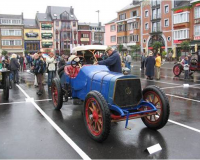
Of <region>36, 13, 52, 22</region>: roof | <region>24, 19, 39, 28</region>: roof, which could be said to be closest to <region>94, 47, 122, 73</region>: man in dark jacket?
<region>24, 19, 39, 28</region>: roof

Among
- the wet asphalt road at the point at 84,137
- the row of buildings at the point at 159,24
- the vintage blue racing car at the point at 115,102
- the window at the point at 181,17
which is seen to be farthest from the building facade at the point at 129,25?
the vintage blue racing car at the point at 115,102

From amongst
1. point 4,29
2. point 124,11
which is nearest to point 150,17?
point 124,11

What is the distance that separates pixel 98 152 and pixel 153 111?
1.52 metres

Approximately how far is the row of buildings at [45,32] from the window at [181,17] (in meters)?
22.9

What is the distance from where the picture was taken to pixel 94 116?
490cm

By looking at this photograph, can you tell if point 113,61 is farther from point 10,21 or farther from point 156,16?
point 10,21

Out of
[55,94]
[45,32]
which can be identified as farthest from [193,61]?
[45,32]

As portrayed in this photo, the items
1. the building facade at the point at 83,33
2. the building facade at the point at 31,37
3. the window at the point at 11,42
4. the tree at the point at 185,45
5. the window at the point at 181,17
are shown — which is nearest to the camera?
the tree at the point at 185,45

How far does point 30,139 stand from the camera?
→ 497 cm

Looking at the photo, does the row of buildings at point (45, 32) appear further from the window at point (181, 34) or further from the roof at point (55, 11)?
the window at point (181, 34)

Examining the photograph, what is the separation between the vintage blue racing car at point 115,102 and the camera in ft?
15.3

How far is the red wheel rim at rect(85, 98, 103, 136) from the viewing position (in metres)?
4.76

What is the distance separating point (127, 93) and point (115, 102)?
0.34m

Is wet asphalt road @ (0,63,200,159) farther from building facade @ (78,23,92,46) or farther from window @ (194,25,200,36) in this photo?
building facade @ (78,23,92,46)
